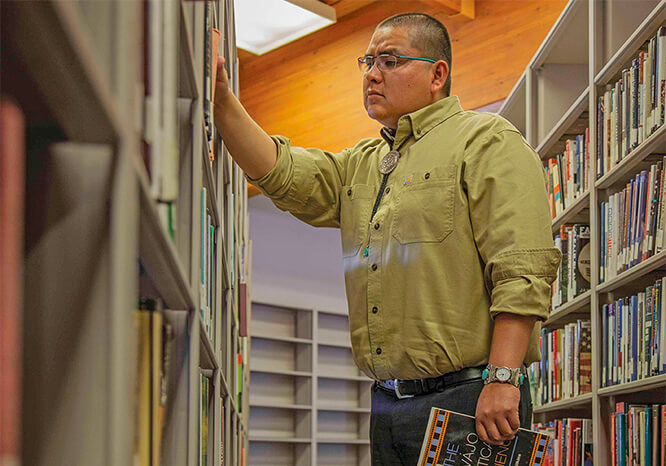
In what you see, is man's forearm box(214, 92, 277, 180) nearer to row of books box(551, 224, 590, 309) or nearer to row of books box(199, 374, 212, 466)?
row of books box(199, 374, 212, 466)

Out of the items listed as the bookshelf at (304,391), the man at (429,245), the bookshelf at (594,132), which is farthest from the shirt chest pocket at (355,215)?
the bookshelf at (304,391)

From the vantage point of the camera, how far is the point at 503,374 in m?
1.50

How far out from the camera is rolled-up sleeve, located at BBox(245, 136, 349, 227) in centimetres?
180

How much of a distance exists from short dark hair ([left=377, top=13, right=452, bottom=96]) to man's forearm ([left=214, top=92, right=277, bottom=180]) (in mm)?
407

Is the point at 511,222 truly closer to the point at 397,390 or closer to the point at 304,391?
the point at 397,390

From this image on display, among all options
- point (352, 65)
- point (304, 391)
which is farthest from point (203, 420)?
point (304, 391)

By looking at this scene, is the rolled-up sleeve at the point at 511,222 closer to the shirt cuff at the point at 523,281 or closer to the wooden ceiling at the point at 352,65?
the shirt cuff at the point at 523,281

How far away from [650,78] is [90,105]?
2103 mm

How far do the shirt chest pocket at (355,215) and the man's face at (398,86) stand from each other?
17 centimetres

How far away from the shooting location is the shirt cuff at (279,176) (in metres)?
1.78

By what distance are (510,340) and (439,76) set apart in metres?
0.65

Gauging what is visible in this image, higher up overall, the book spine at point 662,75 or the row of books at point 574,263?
the book spine at point 662,75

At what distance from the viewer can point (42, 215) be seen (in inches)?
23.1

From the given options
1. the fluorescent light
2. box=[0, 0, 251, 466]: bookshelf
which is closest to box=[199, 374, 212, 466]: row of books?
box=[0, 0, 251, 466]: bookshelf
